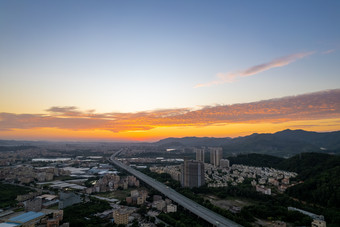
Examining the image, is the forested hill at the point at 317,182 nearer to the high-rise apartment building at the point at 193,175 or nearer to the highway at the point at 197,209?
the high-rise apartment building at the point at 193,175

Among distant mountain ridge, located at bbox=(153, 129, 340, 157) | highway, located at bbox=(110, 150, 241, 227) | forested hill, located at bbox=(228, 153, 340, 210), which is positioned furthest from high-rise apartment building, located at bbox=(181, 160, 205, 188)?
distant mountain ridge, located at bbox=(153, 129, 340, 157)

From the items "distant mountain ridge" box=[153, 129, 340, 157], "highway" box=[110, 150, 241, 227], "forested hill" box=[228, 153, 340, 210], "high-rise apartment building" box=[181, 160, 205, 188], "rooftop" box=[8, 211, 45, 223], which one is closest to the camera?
"highway" box=[110, 150, 241, 227]

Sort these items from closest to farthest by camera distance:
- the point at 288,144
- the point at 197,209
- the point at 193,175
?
the point at 197,209, the point at 193,175, the point at 288,144

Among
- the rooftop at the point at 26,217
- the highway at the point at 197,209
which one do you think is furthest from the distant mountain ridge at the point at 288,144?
the rooftop at the point at 26,217

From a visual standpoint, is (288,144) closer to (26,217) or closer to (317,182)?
(317,182)

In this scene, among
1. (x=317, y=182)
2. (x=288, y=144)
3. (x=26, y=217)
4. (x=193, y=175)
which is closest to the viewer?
(x=26, y=217)

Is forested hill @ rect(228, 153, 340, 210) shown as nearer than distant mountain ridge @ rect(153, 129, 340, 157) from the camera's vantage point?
Yes

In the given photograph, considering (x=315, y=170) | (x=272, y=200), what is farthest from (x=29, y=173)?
(x=315, y=170)

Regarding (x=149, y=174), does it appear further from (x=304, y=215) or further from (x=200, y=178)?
(x=304, y=215)

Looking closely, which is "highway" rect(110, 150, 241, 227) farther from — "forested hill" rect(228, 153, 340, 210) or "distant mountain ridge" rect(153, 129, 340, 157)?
"distant mountain ridge" rect(153, 129, 340, 157)

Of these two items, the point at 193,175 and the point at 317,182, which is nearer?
the point at 317,182

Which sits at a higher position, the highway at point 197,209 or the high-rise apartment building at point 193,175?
the high-rise apartment building at point 193,175

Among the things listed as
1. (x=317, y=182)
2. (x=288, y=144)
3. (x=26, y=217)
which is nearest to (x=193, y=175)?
(x=317, y=182)
